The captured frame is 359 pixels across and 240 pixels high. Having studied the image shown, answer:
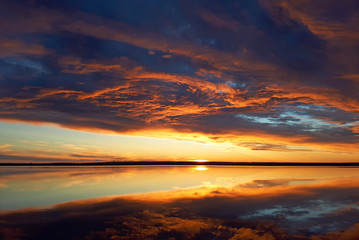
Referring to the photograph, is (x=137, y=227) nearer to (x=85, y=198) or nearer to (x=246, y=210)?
(x=246, y=210)

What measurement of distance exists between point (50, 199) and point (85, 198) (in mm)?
2266

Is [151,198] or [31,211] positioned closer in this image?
[31,211]

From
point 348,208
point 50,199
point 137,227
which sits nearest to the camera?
point 137,227

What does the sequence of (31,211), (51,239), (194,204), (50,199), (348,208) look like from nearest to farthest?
(51,239), (31,211), (348,208), (194,204), (50,199)

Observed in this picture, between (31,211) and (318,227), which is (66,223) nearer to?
(31,211)

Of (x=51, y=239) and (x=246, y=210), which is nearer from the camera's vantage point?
(x=51, y=239)

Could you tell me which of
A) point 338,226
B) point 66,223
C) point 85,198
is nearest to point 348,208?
point 338,226

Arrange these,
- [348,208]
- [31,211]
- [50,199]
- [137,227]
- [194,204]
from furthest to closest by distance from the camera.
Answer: [50,199] → [194,204] → [348,208] → [31,211] → [137,227]

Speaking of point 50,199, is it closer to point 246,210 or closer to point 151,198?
point 151,198

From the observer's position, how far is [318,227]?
11805 millimetres

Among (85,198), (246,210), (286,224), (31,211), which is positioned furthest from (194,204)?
(31,211)

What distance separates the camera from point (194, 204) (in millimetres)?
17641

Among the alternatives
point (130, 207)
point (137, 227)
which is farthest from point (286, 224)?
point (130, 207)

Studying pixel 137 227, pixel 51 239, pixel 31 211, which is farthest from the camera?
pixel 31 211
